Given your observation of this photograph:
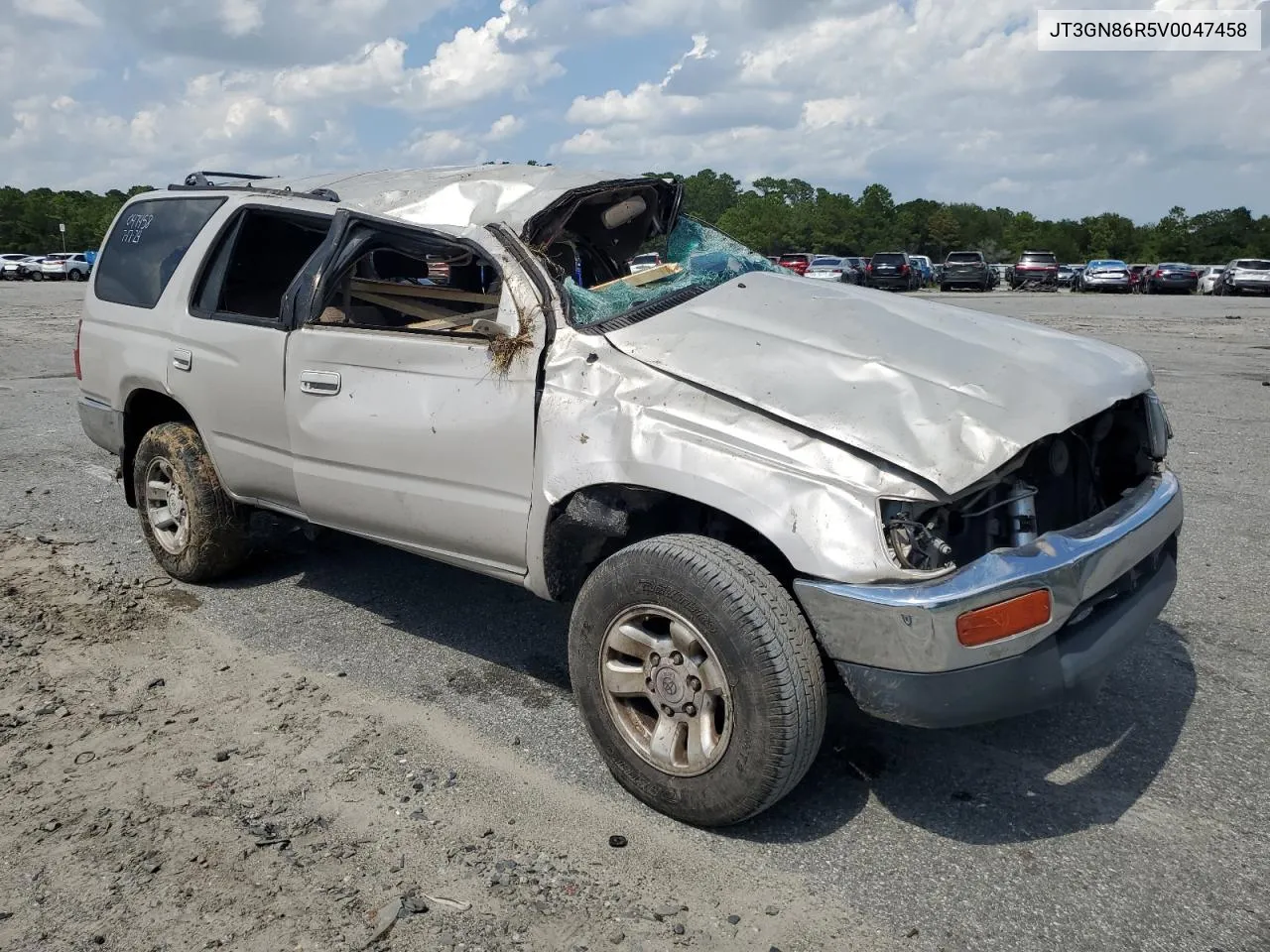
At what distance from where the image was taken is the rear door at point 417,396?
3475 mm

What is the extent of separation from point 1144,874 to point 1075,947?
0.41m

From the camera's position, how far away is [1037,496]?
328cm

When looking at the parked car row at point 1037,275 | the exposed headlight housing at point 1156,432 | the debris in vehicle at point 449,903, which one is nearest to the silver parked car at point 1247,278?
the parked car row at point 1037,275

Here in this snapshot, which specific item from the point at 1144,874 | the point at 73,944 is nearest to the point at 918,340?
the point at 1144,874

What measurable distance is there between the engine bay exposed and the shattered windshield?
1290mm

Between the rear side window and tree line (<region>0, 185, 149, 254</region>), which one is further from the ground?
tree line (<region>0, 185, 149, 254</region>)

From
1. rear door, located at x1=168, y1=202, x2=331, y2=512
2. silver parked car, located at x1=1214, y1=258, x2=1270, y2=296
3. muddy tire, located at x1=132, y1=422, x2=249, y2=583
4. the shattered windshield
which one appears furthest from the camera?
silver parked car, located at x1=1214, y1=258, x2=1270, y2=296

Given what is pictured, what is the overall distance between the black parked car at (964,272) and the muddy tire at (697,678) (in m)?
40.6

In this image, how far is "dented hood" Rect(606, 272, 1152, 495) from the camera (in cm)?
282

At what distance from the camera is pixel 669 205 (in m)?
4.87

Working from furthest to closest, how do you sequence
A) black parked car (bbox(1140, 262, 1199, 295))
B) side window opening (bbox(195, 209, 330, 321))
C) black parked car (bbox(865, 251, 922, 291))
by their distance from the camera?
black parked car (bbox(1140, 262, 1199, 295))
black parked car (bbox(865, 251, 922, 291))
side window opening (bbox(195, 209, 330, 321))

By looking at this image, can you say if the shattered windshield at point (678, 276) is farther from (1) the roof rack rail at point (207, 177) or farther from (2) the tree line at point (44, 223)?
(2) the tree line at point (44, 223)

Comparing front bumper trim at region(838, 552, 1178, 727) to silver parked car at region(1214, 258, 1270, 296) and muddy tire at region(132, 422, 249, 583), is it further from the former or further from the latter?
silver parked car at region(1214, 258, 1270, 296)

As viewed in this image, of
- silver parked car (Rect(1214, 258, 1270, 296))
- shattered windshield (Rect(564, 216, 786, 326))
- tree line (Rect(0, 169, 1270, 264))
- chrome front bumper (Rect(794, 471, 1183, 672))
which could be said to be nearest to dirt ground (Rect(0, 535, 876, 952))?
chrome front bumper (Rect(794, 471, 1183, 672))
